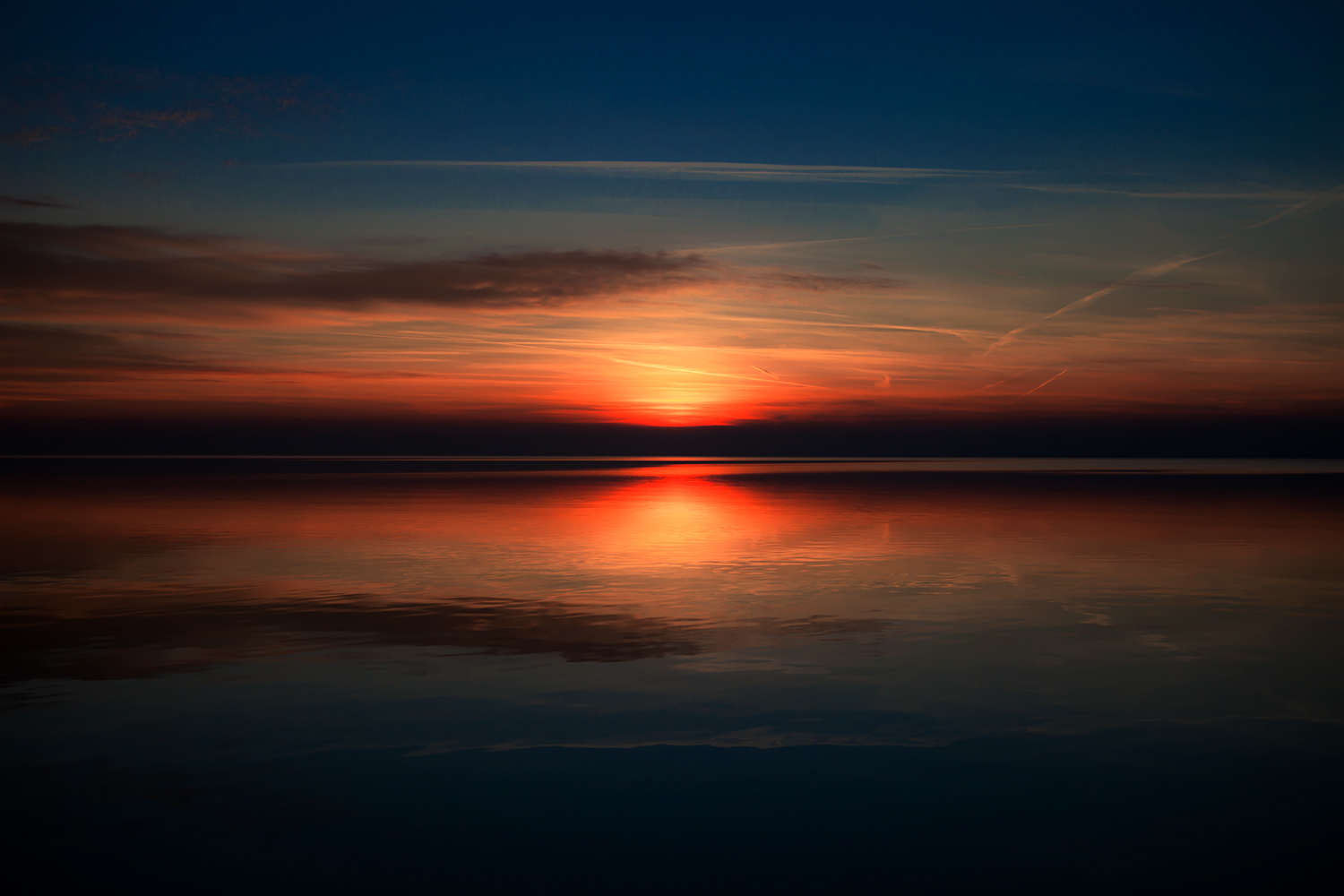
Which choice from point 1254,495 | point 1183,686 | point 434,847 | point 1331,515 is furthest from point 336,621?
point 1254,495

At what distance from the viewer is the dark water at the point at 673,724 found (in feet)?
22.3

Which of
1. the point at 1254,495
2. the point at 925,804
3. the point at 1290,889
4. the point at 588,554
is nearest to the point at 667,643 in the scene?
the point at 925,804

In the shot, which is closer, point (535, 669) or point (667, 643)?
point (535, 669)

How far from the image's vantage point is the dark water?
22.3 feet

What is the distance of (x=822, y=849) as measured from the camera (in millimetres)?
6906

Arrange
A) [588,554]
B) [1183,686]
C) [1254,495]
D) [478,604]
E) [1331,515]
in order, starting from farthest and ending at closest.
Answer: [1254,495] → [1331,515] → [588,554] → [478,604] → [1183,686]

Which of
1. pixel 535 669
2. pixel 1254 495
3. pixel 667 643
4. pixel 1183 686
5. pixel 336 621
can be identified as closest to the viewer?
pixel 1183 686

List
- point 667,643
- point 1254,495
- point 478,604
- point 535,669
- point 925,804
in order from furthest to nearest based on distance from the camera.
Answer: point 1254,495 < point 478,604 < point 667,643 < point 535,669 < point 925,804

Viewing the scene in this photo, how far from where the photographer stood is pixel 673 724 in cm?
962

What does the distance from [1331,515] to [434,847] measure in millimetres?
36744

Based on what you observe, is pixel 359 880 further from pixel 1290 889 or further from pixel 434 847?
pixel 1290 889

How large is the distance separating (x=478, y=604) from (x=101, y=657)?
228 inches

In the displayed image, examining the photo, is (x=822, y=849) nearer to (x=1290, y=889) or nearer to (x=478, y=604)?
(x=1290, y=889)

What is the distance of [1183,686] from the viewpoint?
11086 mm
